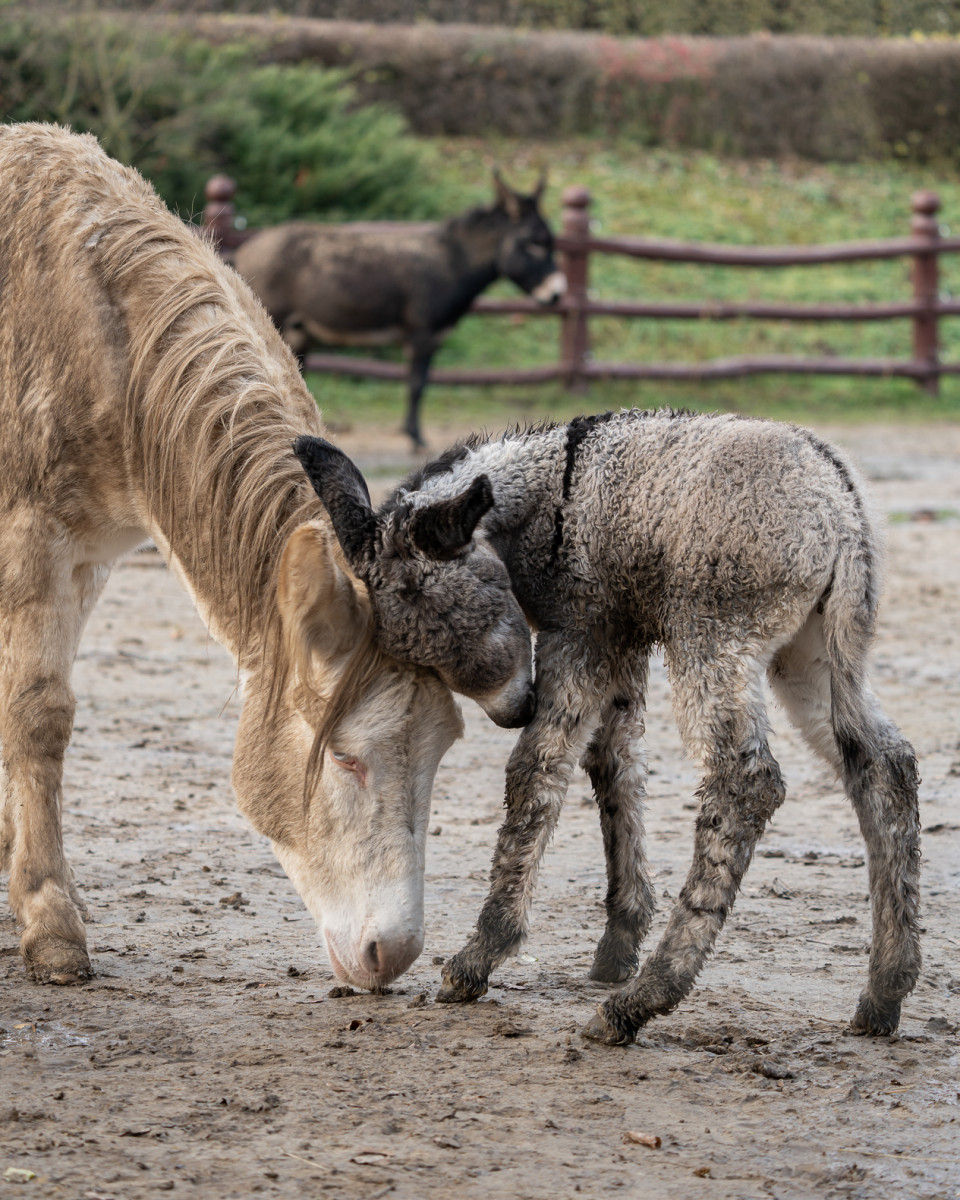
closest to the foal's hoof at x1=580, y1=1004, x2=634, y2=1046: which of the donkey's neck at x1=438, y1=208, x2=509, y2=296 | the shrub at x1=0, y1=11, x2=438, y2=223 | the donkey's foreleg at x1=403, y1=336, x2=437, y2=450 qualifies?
the donkey's foreleg at x1=403, y1=336, x2=437, y2=450

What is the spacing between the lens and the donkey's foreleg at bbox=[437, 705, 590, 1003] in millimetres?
3627

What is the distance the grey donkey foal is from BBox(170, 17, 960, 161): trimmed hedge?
19.9 m

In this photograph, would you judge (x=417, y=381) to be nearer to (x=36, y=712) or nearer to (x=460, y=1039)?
(x=36, y=712)

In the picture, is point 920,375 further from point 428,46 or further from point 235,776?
point 235,776

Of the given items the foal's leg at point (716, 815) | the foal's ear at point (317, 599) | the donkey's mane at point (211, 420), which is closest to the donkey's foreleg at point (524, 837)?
the foal's leg at point (716, 815)

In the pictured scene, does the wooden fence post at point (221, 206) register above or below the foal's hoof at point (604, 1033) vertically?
above

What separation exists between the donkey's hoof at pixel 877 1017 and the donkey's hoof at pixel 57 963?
1973mm

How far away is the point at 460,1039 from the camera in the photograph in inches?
138

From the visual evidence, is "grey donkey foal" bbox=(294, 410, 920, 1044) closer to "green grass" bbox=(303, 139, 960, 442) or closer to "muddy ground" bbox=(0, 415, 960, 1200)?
"muddy ground" bbox=(0, 415, 960, 1200)

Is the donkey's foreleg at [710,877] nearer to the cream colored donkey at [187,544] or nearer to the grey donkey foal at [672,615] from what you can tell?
the grey donkey foal at [672,615]

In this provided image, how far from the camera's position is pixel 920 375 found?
17250 mm

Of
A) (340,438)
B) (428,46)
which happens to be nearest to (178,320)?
(340,438)

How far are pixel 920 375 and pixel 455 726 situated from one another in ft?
49.1

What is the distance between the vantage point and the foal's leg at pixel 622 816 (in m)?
3.97
